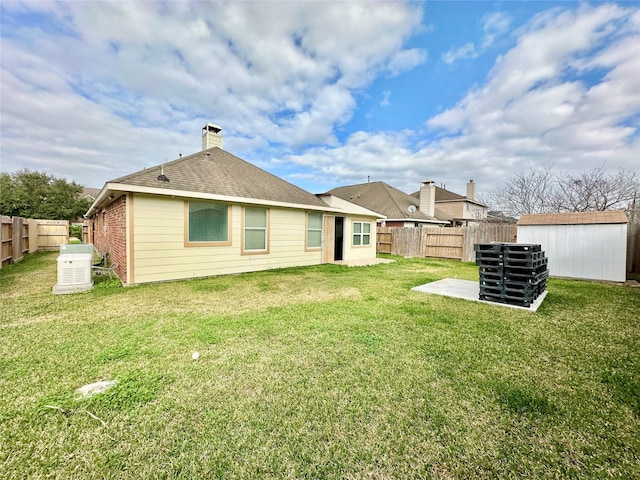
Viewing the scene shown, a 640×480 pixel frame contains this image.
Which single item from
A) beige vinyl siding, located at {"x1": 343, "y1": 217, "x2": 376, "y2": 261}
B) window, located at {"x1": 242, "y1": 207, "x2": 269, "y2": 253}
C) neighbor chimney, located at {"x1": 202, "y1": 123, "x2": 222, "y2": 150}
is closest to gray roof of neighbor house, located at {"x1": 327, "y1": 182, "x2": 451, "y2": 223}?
beige vinyl siding, located at {"x1": 343, "y1": 217, "x2": 376, "y2": 261}

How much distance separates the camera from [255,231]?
8.65 metres

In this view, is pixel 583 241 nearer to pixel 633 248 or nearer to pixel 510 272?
pixel 633 248

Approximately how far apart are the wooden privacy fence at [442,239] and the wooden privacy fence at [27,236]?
16.1 m

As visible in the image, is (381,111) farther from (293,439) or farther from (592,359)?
(293,439)

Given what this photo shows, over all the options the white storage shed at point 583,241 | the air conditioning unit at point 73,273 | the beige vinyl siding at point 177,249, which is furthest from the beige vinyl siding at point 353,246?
the air conditioning unit at point 73,273

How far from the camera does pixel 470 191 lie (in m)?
26.2

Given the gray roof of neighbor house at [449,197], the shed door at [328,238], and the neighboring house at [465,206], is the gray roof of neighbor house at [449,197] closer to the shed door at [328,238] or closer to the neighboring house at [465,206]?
the neighboring house at [465,206]

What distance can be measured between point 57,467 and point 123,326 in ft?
8.48

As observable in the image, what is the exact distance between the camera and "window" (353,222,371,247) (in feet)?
40.3

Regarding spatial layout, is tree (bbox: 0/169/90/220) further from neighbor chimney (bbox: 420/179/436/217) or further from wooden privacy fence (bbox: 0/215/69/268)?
neighbor chimney (bbox: 420/179/436/217)

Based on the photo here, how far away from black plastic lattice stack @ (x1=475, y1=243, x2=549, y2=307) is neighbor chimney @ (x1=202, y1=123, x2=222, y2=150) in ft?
33.7

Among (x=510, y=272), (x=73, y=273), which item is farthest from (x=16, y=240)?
(x=510, y=272)

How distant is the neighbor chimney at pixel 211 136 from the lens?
10578 mm

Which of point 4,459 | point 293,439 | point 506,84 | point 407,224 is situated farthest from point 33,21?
point 407,224
